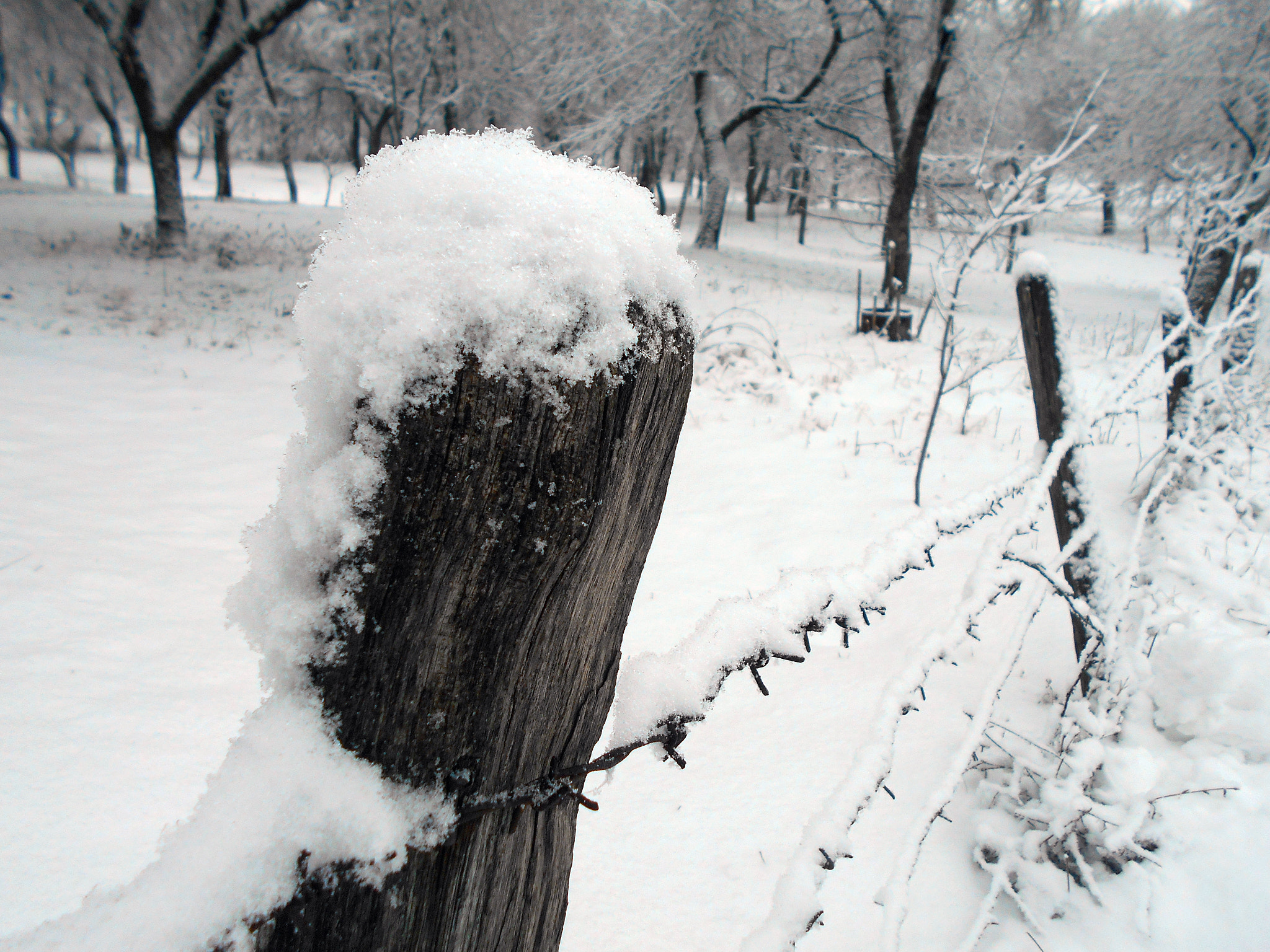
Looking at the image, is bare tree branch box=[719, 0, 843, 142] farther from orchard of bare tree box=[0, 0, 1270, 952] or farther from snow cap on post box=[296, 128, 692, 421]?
snow cap on post box=[296, 128, 692, 421]

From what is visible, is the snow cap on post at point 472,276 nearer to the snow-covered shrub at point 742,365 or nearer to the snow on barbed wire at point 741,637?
the snow on barbed wire at point 741,637

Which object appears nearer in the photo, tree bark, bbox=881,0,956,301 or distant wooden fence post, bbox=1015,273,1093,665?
distant wooden fence post, bbox=1015,273,1093,665

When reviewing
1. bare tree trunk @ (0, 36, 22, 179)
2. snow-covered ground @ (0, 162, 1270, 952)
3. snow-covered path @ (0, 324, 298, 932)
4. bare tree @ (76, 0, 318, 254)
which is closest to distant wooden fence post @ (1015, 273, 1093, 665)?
snow-covered ground @ (0, 162, 1270, 952)

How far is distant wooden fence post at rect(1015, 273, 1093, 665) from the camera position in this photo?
1.87 meters

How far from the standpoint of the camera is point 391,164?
0.60m

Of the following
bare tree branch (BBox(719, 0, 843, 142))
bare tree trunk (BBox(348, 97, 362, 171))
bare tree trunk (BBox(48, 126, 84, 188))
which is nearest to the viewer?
bare tree branch (BBox(719, 0, 843, 142))

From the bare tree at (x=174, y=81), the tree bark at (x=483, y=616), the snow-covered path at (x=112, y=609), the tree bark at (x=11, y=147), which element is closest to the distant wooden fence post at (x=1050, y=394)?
the tree bark at (x=483, y=616)

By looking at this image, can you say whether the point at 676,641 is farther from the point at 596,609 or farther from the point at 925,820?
the point at 596,609

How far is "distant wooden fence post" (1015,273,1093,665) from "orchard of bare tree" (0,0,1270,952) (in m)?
0.01

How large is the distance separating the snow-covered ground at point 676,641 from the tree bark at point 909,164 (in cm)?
432

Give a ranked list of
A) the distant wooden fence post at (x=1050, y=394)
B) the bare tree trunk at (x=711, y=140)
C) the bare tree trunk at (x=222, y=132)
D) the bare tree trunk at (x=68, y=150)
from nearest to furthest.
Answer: the distant wooden fence post at (x=1050, y=394) < the bare tree trunk at (x=711, y=140) < the bare tree trunk at (x=222, y=132) < the bare tree trunk at (x=68, y=150)

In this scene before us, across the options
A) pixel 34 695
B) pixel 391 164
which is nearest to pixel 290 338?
pixel 34 695

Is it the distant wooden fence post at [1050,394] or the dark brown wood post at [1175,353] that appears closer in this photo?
the distant wooden fence post at [1050,394]

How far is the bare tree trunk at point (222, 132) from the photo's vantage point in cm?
1706
